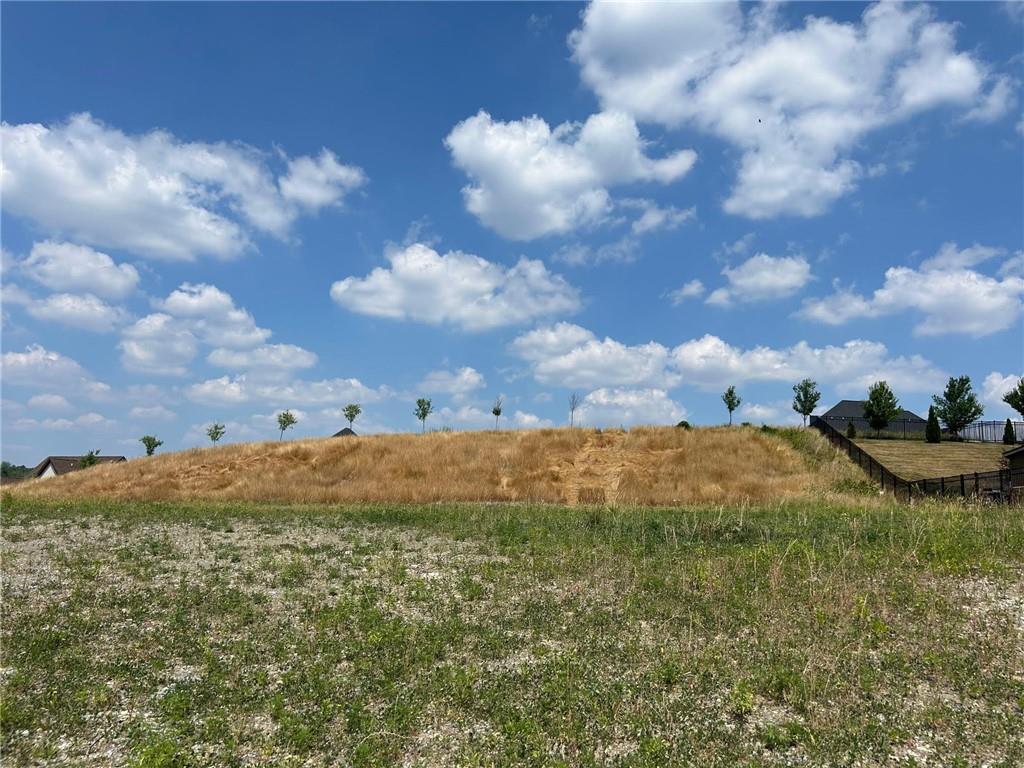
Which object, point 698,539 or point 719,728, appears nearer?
point 719,728

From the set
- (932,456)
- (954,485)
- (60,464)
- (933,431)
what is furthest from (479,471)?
(60,464)

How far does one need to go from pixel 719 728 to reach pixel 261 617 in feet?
22.8

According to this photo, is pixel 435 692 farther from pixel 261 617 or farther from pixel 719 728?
pixel 261 617

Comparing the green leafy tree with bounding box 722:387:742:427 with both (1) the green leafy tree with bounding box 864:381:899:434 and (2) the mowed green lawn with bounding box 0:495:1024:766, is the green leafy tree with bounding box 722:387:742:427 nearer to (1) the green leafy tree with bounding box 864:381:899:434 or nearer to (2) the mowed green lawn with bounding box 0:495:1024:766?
(1) the green leafy tree with bounding box 864:381:899:434

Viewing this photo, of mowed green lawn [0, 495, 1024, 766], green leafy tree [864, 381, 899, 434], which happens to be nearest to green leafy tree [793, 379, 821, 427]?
green leafy tree [864, 381, 899, 434]

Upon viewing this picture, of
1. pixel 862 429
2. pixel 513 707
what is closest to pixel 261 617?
pixel 513 707

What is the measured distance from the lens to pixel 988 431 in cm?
5500

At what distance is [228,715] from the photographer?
664 cm

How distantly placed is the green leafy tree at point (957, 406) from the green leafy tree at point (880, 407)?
3830mm

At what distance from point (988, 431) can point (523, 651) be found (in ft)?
209

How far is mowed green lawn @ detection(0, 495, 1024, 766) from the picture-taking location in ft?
20.1

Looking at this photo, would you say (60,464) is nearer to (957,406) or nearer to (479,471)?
(479,471)

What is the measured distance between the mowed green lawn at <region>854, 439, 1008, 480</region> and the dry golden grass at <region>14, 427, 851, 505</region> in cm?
1024

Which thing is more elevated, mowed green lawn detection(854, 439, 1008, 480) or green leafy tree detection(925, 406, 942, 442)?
green leafy tree detection(925, 406, 942, 442)
